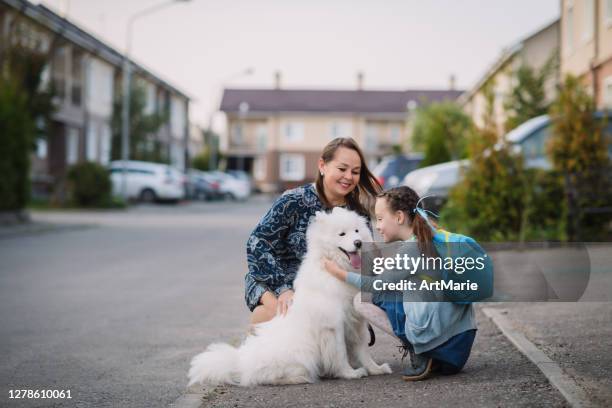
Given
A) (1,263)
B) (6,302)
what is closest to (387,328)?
(6,302)

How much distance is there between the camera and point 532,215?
43.6 ft

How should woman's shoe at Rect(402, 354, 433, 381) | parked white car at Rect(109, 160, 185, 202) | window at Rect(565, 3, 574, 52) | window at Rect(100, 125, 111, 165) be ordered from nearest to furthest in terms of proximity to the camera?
woman's shoe at Rect(402, 354, 433, 381), window at Rect(565, 3, 574, 52), parked white car at Rect(109, 160, 185, 202), window at Rect(100, 125, 111, 165)

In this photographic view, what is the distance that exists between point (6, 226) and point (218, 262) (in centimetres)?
935

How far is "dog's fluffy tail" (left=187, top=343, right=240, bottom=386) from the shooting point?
5059 mm

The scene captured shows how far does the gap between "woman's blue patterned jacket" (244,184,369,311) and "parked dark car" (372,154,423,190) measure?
1723 cm

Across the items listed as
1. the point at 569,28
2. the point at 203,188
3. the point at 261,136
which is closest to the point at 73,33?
the point at 203,188

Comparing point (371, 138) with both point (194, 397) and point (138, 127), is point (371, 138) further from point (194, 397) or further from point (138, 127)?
point (194, 397)

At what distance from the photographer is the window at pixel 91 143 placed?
154ft

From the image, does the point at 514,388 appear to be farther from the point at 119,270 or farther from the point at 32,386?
the point at 119,270

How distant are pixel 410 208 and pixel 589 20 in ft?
73.4

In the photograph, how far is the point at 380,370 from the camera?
207 inches

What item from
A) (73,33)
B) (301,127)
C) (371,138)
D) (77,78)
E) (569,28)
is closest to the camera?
(569,28)

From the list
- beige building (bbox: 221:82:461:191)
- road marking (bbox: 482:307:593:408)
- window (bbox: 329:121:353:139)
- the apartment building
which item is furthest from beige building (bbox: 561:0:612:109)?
window (bbox: 329:121:353:139)

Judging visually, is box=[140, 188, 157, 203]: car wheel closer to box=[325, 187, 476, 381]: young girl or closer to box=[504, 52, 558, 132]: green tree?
box=[504, 52, 558, 132]: green tree
